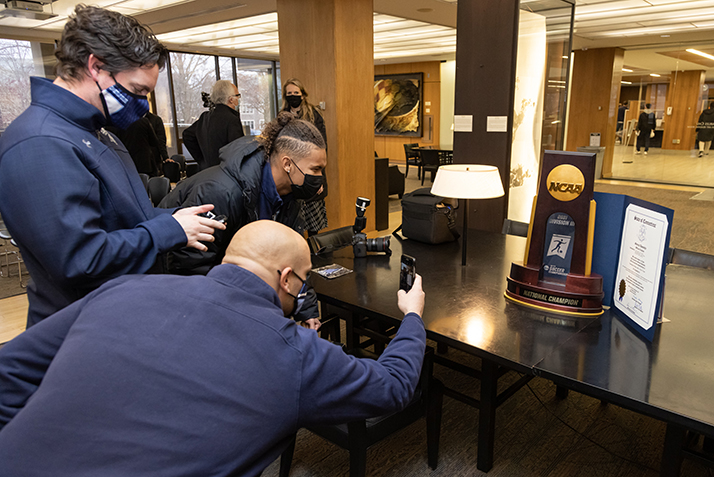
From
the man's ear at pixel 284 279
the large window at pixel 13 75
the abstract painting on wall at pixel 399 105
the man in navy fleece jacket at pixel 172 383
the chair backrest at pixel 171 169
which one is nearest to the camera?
the man in navy fleece jacket at pixel 172 383

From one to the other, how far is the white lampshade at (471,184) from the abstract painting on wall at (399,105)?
1268 centimetres

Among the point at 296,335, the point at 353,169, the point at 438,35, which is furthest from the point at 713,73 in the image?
the point at 296,335

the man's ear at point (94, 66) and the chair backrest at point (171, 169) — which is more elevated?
the man's ear at point (94, 66)

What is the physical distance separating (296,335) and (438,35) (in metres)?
10.1

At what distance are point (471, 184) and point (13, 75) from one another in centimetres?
1100

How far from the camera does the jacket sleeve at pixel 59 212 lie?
1.15 meters

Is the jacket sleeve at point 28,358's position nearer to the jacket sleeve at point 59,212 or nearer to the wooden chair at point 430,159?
the jacket sleeve at point 59,212

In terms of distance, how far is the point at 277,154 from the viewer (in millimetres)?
1999

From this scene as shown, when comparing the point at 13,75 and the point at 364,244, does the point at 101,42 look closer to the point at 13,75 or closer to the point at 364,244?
the point at 364,244

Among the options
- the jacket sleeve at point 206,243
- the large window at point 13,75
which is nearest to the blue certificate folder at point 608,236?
the jacket sleeve at point 206,243

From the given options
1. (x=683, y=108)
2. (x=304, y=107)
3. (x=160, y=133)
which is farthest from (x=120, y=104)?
(x=683, y=108)

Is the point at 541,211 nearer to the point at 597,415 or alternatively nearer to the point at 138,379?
the point at 597,415

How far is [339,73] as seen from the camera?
515cm

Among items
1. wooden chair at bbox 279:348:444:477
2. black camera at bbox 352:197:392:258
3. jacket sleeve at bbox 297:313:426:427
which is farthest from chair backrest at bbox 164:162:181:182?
jacket sleeve at bbox 297:313:426:427
